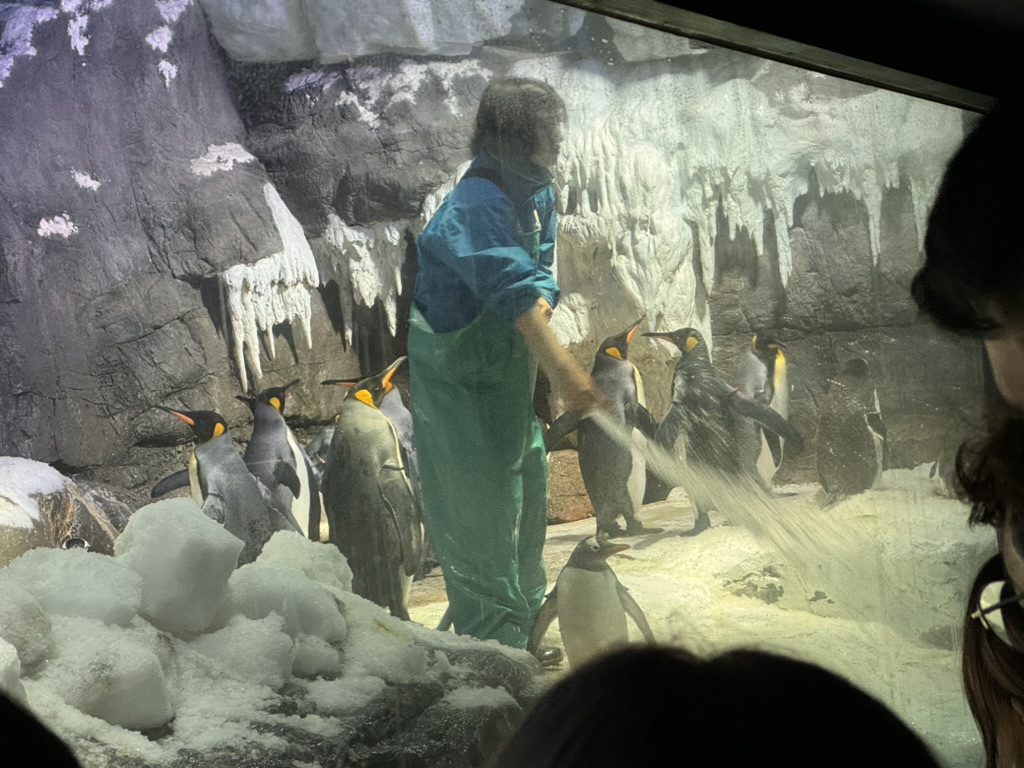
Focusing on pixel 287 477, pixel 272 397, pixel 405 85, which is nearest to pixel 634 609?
pixel 287 477

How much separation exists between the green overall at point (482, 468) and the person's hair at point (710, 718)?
6.06ft

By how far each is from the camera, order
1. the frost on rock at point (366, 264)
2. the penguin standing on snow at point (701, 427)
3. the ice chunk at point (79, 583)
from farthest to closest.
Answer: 1. the penguin standing on snow at point (701, 427)
2. the frost on rock at point (366, 264)
3. the ice chunk at point (79, 583)

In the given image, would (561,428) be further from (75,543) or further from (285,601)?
(75,543)

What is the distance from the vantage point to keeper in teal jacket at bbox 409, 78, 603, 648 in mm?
2467

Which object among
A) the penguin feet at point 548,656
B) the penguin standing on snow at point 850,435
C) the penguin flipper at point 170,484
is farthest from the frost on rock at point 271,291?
the penguin standing on snow at point 850,435

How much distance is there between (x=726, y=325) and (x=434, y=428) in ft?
2.94

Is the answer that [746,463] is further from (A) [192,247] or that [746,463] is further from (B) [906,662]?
(A) [192,247]

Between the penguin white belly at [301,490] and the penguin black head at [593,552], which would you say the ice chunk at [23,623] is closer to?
the penguin white belly at [301,490]

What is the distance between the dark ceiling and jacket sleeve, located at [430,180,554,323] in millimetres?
547

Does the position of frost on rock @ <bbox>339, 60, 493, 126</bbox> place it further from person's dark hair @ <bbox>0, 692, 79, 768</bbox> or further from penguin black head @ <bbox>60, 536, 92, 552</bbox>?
person's dark hair @ <bbox>0, 692, 79, 768</bbox>

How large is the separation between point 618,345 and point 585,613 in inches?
25.7

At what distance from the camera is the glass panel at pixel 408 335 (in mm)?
2154

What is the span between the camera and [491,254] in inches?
98.7

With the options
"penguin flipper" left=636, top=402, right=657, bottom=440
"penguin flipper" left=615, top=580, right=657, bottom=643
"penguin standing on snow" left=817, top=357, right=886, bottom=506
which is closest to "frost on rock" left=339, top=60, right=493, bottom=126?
"penguin flipper" left=636, top=402, right=657, bottom=440
